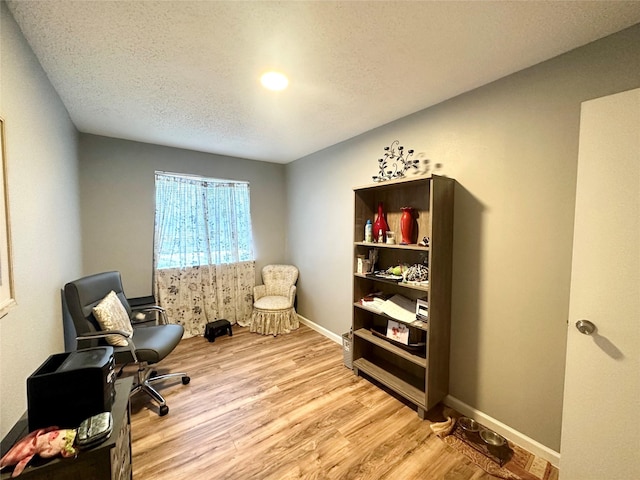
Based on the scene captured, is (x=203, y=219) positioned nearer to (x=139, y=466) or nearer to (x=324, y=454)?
(x=139, y=466)

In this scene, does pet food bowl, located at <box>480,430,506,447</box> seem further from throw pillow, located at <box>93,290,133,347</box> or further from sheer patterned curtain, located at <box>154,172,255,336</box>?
sheer patterned curtain, located at <box>154,172,255,336</box>

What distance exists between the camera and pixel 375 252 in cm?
244

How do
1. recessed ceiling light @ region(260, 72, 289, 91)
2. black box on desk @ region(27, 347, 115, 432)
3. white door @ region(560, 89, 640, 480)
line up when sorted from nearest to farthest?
black box on desk @ region(27, 347, 115, 432) → white door @ region(560, 89, 640, 480) → recessed ceiling light @ region(260, 72, 289, 91)

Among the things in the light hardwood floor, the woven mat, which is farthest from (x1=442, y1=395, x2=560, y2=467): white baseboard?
the light hardwood floor

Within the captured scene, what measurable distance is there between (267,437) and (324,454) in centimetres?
40

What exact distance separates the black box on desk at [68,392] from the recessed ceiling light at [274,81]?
177cm

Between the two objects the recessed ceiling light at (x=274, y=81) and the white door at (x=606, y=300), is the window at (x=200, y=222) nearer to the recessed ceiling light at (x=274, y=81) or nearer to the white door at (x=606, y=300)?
the recessed ceiling light at (x=274, y=81)

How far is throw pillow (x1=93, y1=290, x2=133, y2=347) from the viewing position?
74.5 inches

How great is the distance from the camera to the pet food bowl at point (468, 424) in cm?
175

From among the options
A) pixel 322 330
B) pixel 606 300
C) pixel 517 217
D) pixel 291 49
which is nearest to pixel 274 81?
pixel 291 49

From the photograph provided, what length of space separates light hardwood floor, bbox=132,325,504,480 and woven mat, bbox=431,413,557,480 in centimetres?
7

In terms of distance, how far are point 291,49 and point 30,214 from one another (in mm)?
1654

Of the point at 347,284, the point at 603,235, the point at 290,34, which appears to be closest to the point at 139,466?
the point at 347,284

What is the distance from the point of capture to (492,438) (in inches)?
66.9
